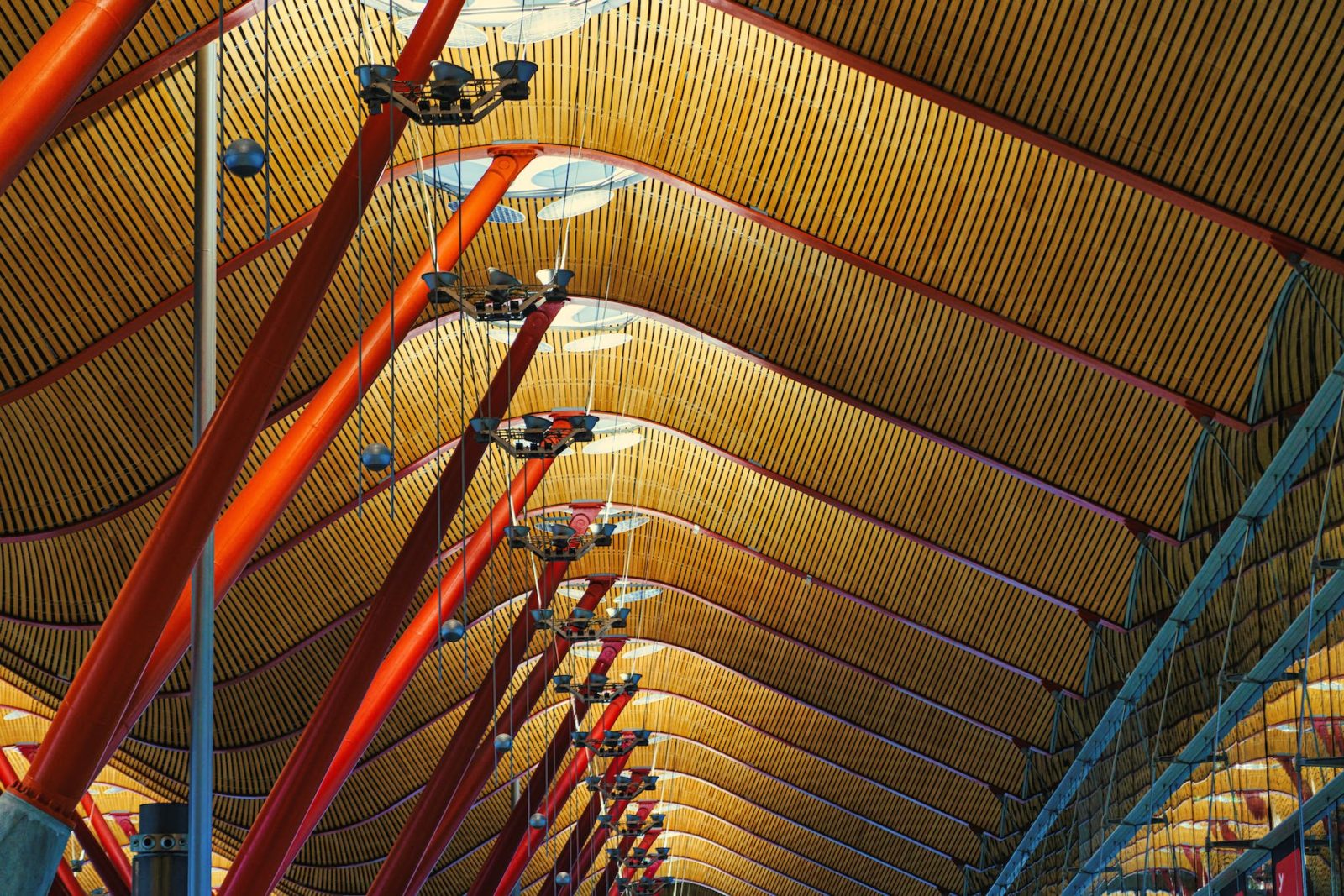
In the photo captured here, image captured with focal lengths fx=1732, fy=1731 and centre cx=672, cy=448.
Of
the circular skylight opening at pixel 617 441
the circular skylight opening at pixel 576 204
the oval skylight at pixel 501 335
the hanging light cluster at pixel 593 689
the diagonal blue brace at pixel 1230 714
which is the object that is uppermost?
the circular skylight opening at pixel 617 441

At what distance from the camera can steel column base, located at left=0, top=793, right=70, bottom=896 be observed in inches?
451

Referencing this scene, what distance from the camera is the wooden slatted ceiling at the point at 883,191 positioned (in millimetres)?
21719

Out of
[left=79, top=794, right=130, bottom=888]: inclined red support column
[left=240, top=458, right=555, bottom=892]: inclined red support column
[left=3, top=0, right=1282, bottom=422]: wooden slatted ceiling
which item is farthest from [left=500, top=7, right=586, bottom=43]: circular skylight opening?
[left=79, top=794, right=130, bottom=888]: inclined red support column

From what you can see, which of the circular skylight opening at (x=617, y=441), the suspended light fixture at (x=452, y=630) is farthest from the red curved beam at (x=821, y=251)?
the circular skylight opening at (x=617, y=441)

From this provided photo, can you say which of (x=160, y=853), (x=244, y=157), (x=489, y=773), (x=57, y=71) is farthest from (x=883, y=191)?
(x=160, y=853)

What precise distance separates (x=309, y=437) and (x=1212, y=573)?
40.6 feet

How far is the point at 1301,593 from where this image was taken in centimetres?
1895

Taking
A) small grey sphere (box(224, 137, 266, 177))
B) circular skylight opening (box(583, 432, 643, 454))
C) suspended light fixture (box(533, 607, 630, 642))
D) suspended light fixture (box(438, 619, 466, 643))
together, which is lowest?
small grey sphere (box(224, 137, 266, 177))

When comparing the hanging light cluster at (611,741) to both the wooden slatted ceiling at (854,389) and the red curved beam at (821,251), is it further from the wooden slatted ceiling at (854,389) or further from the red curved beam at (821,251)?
the red curved beam at (821,251)

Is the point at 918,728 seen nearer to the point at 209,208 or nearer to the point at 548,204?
the point at 548,204

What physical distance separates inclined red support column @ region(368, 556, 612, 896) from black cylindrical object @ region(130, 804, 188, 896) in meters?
17.2

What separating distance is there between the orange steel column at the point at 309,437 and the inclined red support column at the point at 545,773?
1459 centimetres

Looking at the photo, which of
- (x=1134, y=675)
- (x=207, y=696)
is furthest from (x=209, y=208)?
(x=1134, y=675)

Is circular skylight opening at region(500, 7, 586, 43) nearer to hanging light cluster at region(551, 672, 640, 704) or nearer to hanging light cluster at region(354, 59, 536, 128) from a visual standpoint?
hanging light cluster at region(354, 59, 536, 128)
